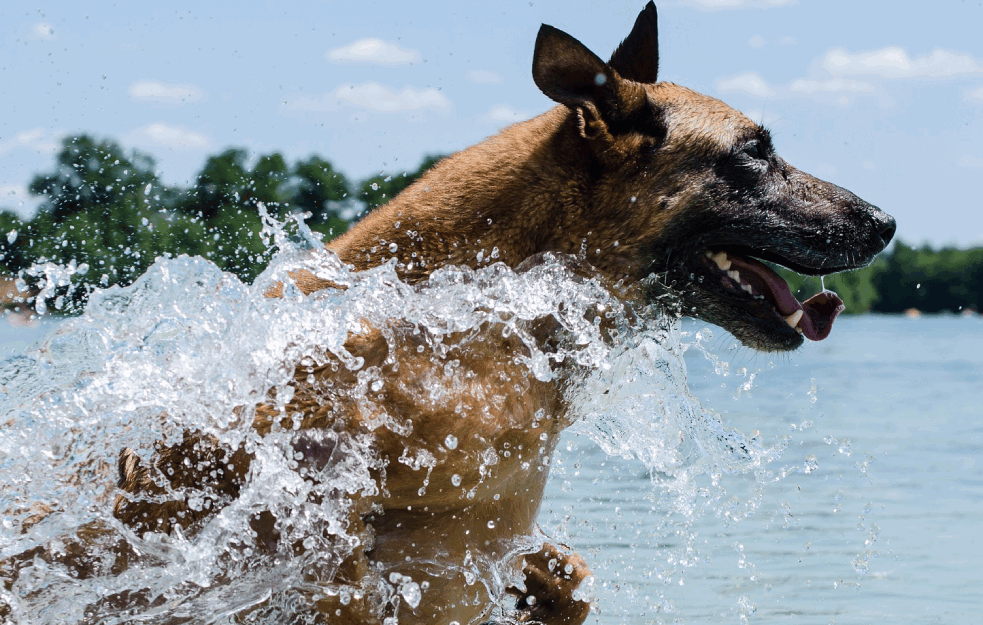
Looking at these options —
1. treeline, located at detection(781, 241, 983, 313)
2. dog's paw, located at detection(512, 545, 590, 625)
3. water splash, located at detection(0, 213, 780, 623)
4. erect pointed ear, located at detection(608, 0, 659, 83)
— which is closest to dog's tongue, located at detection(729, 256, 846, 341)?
water splash, located at detection(0, 213, 780, 623)

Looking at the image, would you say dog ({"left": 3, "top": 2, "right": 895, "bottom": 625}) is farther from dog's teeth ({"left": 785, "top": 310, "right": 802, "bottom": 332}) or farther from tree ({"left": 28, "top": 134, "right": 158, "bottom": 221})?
tree ({"left": 28, "top": 134, "right": 158, "bottom": 221})

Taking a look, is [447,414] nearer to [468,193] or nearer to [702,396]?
[468,193]

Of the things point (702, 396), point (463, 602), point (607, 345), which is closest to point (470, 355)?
point (607, 345)

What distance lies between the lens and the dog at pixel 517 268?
11.7 feet

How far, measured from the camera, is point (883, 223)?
434 centimetres

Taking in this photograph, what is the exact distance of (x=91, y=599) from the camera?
3654 millimetres

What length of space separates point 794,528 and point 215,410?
5.78 meters

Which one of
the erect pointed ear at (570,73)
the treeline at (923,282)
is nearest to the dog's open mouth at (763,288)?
the erect pointed ear at (570,73)

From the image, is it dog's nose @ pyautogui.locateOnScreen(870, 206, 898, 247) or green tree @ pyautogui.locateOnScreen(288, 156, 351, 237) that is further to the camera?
green tree @ pyautogui.locateOnScreen(288, 156, 351, 237)

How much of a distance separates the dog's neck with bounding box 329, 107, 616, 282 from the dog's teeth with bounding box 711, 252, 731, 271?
57 centimetres

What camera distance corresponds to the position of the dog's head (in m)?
4.07

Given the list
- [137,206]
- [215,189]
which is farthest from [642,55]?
[215,189]

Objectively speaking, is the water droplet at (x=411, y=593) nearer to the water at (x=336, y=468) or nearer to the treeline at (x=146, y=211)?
the water at (x=336, y=468)

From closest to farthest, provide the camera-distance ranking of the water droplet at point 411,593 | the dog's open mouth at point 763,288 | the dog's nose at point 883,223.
Result: 1. the water droplet at point 411,593
2. the dog's open mouth at point 763,288
3. the dog's nose at point 883,223
